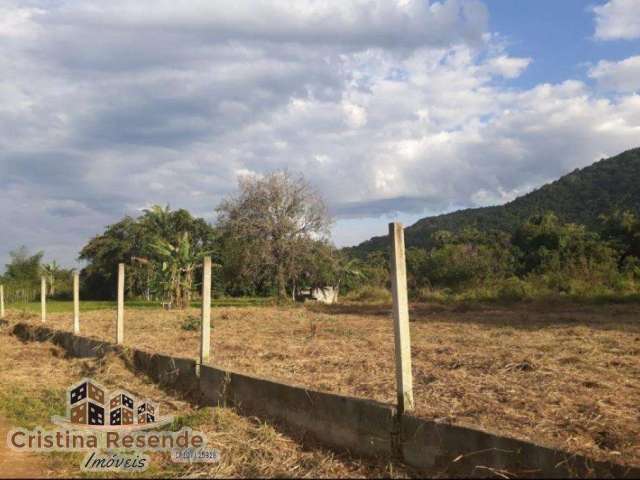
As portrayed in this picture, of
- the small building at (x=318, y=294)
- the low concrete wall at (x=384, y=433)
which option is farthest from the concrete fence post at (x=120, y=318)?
the small building at (x=318, y=294)

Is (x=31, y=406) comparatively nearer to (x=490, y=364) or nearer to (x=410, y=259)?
(x=490, y=364)

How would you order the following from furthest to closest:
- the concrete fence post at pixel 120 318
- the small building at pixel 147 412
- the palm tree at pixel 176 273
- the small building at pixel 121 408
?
the palm tree at pixel 176 273
the concrete fence post at pixel 120 318
the small building at pixel 121 408
the small building at pixel 147 412

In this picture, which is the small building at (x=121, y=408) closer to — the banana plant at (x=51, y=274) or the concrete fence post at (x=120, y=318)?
the concrete fence post at (x=120, y=318)

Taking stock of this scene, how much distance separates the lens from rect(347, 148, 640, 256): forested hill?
39.3m

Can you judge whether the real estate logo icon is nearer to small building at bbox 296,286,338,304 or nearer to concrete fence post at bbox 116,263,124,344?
concrete fence post at bbox 116,263,124,344

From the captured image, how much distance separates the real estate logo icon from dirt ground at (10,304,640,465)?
109cm

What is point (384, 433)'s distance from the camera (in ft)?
13.4

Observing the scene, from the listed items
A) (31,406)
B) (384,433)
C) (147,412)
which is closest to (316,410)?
(384,433)

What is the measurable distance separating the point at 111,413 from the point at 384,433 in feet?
10.6

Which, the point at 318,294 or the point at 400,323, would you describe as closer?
the point at 400,323

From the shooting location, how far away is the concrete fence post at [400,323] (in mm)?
4023

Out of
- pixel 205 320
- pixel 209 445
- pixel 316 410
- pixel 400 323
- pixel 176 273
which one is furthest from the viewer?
pixel 176 273

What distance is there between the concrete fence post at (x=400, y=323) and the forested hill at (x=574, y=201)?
113ft

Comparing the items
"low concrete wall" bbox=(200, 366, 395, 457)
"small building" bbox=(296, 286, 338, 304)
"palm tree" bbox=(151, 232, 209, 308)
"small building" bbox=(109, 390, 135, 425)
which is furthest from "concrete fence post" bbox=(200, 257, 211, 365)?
"small building" bbox=(296, 286, 338, 304)
